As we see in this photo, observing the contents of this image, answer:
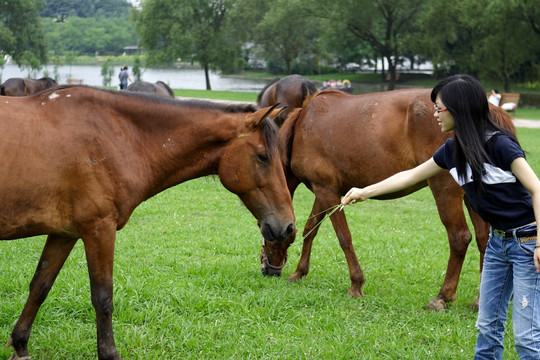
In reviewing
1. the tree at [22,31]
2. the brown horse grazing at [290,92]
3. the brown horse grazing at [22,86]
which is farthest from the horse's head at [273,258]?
the tree at [22,31]

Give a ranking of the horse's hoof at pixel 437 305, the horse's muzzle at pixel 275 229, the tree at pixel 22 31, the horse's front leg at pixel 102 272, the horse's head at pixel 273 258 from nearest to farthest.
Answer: the horse's front leg at pixel 102 272, the horse's muzzle at pixel 275 229, the horse's hoof at pixel 437 305, the horse's head at pixel 273 258, the tree at pixel 22 31

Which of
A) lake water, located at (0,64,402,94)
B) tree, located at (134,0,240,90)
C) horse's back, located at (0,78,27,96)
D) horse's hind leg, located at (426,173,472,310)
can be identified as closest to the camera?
horse's hind leg, located at (426,173,472,310)

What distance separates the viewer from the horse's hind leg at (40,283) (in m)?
4.13

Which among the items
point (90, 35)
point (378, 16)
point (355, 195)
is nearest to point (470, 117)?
point (355, 195)

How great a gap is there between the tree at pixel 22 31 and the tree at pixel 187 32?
8.63 metres

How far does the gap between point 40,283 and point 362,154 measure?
132 inches

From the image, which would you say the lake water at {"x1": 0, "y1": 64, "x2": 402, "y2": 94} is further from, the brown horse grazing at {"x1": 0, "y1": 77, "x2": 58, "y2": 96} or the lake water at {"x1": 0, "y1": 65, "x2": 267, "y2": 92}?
the brown horse grazing at {"x1": 0, "y1": 77, "x2": 58, "y2": 96}

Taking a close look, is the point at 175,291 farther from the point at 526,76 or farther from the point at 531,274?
the point at 526,76

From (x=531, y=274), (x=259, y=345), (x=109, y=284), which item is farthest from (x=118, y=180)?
(x=531, y=274)

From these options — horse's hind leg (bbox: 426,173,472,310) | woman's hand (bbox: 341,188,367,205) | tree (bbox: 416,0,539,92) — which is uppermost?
tree (bbox: 416,0,539,92)

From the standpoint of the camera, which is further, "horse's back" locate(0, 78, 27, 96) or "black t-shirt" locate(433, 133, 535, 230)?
"horse's back" locate(0, 78, 27, 96)

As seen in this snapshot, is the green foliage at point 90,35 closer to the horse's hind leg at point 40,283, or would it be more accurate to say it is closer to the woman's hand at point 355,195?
the horse's hind leg at point 40,283

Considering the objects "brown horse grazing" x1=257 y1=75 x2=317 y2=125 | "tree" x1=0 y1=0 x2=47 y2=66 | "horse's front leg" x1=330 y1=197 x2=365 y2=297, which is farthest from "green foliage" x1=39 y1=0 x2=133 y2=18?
"horse's front leg" x1=330 y1=197 x2=365 y2=297

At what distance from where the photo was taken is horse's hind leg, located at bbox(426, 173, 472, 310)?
552 cm
